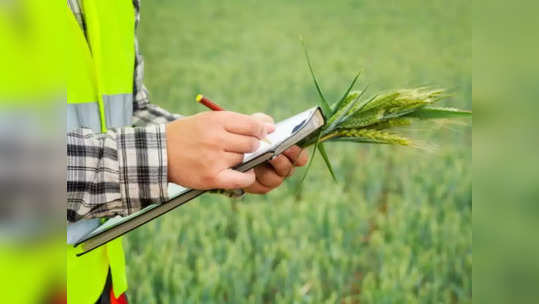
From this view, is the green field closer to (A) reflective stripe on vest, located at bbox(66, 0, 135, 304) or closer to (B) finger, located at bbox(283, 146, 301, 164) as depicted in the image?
(B) finger, located at bbox(283, 146, 301, 164)

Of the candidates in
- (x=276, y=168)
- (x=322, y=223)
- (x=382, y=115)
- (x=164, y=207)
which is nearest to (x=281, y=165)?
(x=276, y=168)

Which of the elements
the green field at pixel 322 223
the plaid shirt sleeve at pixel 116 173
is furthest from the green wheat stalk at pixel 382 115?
the plaid shirt sleeve at pixel 116 173

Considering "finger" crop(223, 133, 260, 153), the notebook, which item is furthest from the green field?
"finger" crop(223, 133, 260, 153)

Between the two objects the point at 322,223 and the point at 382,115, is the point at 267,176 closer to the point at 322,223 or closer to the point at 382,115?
the point at 382,115

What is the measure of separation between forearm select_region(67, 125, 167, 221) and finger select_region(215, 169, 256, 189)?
0.08m

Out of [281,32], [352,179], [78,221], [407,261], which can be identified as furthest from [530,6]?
[281,32]

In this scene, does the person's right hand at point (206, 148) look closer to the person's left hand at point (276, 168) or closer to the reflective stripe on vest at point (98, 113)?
the reflective stripe on vest at point (98, 113)

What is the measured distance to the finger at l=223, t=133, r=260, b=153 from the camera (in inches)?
35.7

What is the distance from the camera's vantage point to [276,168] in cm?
122

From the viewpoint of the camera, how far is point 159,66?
6.34 m

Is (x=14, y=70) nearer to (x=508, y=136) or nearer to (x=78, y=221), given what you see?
(x=508, y=136)

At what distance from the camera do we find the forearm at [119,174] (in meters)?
0.85

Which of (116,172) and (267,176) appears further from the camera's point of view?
(267,176)

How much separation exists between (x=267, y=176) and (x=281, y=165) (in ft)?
0.15
